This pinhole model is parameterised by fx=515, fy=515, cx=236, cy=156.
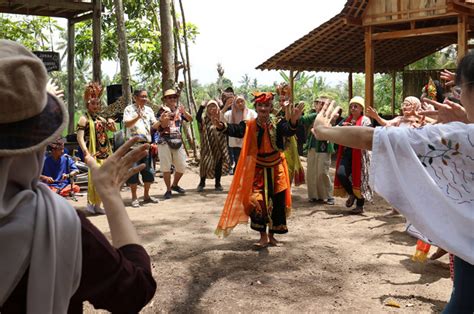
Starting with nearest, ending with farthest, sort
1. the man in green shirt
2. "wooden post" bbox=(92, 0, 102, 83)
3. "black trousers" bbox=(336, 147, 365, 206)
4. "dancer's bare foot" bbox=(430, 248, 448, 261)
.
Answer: "dancer's bare foot" bbox=(430, 248, 448, 261)
"black trousers" bbox=(336, 147, 365, 206)
the man in green shirt
"wooden post" bbox=(92, 0, 102, 83)

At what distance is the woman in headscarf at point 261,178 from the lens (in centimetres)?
557

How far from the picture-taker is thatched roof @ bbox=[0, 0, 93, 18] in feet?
33.8

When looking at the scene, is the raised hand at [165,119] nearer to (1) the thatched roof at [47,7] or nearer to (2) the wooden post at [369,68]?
(1) the thatched roof at [47,7]

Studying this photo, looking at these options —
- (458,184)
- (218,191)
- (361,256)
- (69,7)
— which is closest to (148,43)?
(69,7)

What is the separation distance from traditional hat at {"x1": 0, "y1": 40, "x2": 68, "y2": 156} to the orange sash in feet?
14.2

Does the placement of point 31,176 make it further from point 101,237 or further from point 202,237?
point 202,237

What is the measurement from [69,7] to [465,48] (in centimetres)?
798

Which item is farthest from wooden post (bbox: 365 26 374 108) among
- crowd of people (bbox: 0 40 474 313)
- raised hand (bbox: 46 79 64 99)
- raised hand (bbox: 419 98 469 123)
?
raised hand (bbox: 46 79 64 99)

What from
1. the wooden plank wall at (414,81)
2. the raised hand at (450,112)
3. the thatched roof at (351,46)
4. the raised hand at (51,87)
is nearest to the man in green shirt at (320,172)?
the thatched roof at (351,46)

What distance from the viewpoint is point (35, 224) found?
1209mm

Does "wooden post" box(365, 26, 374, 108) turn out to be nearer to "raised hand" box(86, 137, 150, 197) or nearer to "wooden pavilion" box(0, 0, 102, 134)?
"wooden pavilion" box(0, 0, 102, 134)

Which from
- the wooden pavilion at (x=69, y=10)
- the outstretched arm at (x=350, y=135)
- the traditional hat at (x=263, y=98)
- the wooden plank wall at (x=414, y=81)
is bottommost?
the outstretched arm at (x=350, y=135)

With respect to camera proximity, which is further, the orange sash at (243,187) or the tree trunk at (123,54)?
the tree trunk at (123,54)

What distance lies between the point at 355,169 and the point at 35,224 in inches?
264
